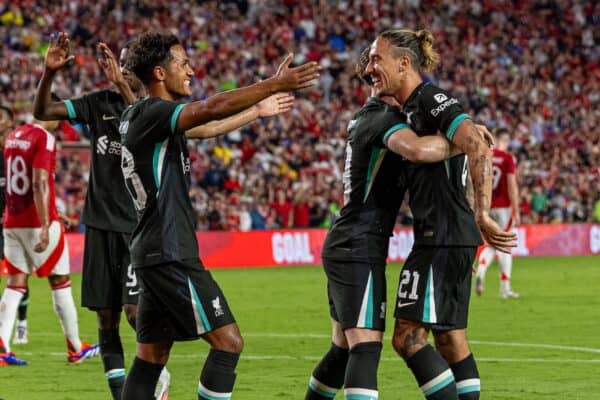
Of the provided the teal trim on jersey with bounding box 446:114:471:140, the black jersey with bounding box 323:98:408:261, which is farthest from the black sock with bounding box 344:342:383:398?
the teal trim on jersey with bounding box 446:114:471:140

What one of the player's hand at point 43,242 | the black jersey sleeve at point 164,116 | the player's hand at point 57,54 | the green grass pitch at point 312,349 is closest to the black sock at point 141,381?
the black jersey sleeve at point 164,116

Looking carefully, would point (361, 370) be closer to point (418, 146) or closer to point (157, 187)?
point (418, 146)

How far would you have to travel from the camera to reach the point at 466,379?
743 cm

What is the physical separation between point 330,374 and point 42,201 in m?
4.52

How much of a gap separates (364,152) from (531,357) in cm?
539

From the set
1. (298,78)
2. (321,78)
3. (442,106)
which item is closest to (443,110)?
(442,106)

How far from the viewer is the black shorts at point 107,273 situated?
8.80 metres

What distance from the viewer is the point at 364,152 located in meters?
7.05

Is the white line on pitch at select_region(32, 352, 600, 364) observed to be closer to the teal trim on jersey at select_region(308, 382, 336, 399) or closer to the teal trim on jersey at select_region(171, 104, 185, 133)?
the teal trim on jersey at select_region(308, 382, 336, 399)

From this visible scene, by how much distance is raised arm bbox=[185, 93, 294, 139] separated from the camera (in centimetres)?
746

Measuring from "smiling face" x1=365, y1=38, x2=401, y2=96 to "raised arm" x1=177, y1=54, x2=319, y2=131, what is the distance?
0.77 m

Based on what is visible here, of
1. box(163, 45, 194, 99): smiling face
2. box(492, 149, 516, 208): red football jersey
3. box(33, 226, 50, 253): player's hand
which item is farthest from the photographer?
box(492, 149, 516, 208): red football jersey

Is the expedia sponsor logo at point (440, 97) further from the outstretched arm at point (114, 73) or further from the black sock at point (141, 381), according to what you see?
the outstretched arm at point (114, 73)

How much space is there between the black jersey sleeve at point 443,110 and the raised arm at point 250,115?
861 millimetres
